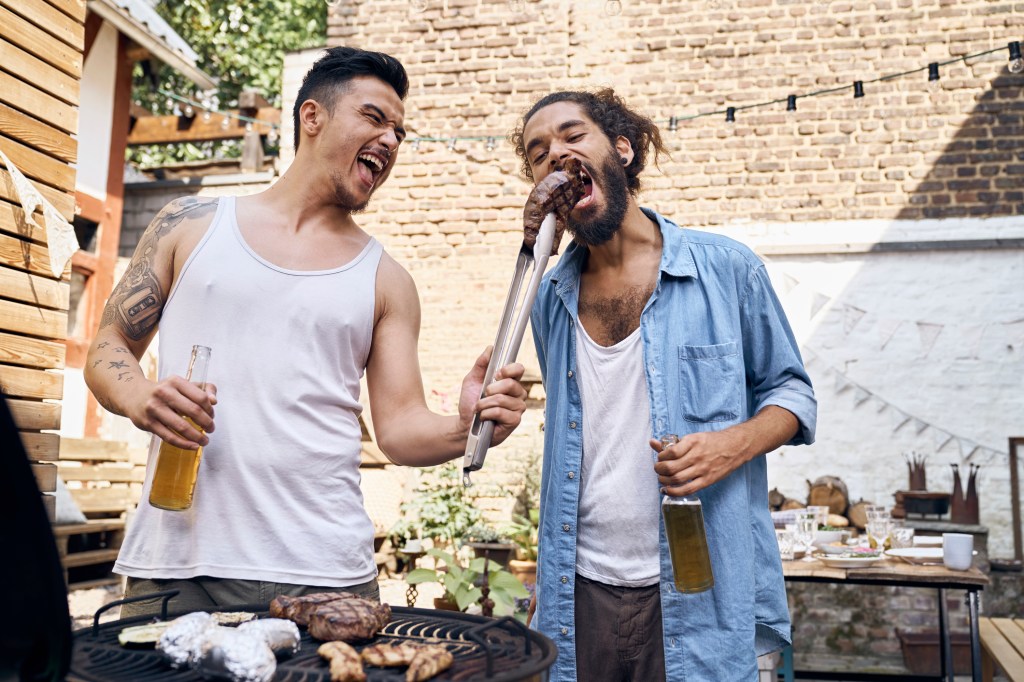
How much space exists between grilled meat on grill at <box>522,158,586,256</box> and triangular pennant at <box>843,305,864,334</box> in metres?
6.22

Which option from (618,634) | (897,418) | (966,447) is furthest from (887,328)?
(618,634)

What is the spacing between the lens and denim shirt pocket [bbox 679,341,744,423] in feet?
7.23

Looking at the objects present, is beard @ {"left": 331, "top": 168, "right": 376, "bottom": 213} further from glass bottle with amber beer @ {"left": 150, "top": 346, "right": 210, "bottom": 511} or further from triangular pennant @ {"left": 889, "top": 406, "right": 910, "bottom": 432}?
triangular pennant @ {"left": 889, "top": 406, "right": 910, "bottom": 432}

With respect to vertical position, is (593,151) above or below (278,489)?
above

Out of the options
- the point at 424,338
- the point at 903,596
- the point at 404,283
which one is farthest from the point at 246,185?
the point at 404,283

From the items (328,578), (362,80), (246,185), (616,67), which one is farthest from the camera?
(246,185)

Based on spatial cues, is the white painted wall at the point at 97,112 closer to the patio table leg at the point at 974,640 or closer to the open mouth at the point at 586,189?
the open mouth at the point at 586,189

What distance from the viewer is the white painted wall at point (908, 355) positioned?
7527 millimetres

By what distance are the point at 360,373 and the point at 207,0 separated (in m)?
17.1

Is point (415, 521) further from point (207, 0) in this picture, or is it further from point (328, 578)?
point (207, 0)

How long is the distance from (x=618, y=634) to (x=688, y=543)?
1.10ft

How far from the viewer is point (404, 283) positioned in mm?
2248

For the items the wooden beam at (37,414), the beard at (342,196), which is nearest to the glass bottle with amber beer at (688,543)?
the beard at (342,196)

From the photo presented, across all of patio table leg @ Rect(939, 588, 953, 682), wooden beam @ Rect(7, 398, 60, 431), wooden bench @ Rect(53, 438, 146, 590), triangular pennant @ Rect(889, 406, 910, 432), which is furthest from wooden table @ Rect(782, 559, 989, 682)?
wooden bench @ Rect(53, 438, 146, 590)
